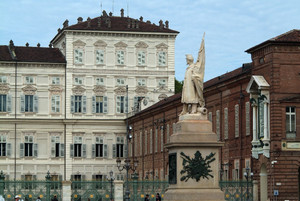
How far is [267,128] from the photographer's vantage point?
2256 inches

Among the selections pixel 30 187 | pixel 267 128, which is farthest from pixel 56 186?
pixel 267 128

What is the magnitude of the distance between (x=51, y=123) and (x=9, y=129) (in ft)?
15.8

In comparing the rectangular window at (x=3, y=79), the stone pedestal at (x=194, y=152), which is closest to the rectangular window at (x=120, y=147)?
the rectangular window at (x=3, y=79)

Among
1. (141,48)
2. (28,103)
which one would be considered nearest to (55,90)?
(28,103)

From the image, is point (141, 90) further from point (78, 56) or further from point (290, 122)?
point (290, 122)

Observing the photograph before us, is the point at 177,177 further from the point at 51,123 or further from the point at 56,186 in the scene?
the point at 51,123

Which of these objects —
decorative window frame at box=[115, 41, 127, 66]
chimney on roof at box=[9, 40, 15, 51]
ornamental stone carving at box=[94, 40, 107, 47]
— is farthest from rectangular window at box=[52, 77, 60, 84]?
decorative window frame at box=[115, 41, 127, 66]

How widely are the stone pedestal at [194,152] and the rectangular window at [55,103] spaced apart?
68.2 m

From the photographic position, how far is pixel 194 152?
3244 centimetres

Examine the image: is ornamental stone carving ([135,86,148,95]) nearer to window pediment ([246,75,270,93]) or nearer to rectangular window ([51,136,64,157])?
rectangular window ([51,136,64,157])

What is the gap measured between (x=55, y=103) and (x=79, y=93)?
3012 mm

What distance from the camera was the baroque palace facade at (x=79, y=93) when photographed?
9900 cm

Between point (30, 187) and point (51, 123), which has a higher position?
point (51, 123)

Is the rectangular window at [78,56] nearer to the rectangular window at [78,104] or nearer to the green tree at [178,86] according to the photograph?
the rectangular window at [78,104]
